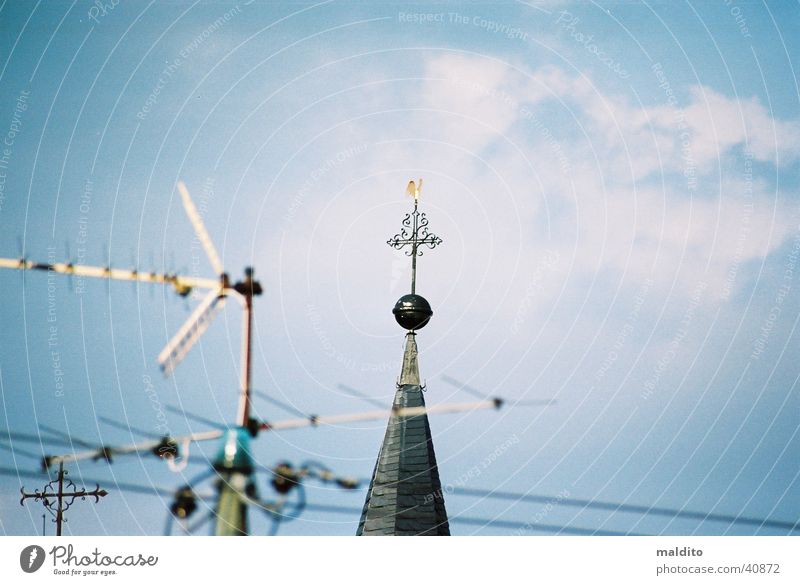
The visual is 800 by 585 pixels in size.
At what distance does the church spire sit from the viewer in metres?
34.4

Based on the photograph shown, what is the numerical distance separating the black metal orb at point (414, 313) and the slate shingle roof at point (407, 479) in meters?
0.31

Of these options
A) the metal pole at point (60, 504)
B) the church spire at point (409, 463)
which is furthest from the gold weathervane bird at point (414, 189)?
the metal pole at point (60, 504)

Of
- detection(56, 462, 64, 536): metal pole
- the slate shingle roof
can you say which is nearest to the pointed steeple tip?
the slate shingle roof

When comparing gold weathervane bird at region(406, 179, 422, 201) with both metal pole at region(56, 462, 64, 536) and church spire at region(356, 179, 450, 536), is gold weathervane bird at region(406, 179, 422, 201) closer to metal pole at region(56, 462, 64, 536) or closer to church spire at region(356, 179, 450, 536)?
church spire at region(356, 179, 450, 536)

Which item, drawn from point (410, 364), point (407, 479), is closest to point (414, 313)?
point (410, 364)

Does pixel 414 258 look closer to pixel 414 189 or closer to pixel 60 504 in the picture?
pixel 414 189

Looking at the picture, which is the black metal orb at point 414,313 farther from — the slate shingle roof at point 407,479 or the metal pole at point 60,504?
the metal pole at point 60,504

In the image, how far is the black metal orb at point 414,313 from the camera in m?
36.1
